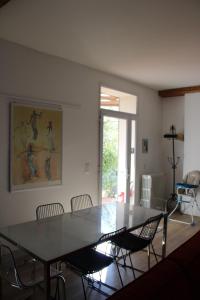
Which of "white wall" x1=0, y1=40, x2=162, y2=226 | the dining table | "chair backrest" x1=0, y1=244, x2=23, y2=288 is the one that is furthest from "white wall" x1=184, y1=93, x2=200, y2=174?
"chair backrest" x1=0, y1=244, x2=23, y2=288

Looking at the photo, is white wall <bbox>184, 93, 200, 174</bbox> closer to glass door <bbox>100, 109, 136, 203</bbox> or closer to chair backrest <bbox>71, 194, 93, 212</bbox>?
glass door <bbox>100, 109, 136, 203</bbox>

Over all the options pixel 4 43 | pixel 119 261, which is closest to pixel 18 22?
pixel 4 43

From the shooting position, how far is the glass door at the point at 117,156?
473 centimetres

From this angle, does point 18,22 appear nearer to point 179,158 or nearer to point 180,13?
point 180,13

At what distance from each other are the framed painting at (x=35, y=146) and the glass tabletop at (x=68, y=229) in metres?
0.89

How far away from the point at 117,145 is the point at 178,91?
2.04 meters

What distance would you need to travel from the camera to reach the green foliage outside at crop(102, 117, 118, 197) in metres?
4.76

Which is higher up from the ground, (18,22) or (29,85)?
(18,22)

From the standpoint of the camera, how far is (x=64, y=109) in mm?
3961

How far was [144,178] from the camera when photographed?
561 cm

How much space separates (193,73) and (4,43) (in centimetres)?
315

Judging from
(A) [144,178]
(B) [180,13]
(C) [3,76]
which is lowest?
(A) [144,178]

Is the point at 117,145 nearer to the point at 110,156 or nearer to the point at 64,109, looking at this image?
the point at 110,156

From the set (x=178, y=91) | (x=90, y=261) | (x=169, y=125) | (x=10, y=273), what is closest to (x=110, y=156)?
(x=169, y=125)
